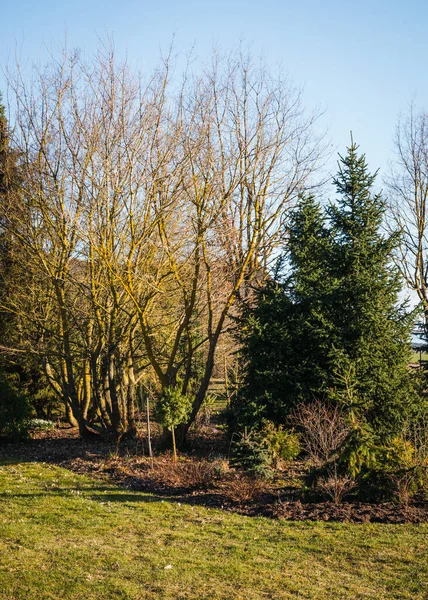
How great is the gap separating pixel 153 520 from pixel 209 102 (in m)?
10.6

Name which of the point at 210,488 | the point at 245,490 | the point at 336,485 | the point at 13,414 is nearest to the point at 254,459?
the point at 210,488

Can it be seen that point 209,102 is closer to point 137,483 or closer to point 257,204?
point 257,204

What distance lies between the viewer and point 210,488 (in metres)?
9.44

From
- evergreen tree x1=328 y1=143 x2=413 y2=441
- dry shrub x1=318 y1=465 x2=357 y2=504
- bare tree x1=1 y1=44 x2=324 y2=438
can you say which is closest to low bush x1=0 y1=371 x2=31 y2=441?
bare tree x1=1 y1=44 x2=324 y2=438

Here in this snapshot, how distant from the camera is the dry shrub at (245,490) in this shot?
339 inches

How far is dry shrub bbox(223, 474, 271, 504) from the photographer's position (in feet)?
28.2

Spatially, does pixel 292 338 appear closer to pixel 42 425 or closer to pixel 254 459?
pixel 254 459

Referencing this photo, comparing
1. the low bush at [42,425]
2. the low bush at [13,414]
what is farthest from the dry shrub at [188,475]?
the low bush at [42,425]

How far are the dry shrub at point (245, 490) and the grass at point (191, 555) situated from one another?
23.6 inches

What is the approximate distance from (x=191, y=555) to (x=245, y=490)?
2.64 meters

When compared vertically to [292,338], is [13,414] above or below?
below

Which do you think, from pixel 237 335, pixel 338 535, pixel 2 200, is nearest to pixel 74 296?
pixel 2 200

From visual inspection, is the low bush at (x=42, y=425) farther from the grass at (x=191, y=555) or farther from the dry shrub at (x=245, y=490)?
the dry shrub at (x=245, y=490)

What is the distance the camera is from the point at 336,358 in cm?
1222
